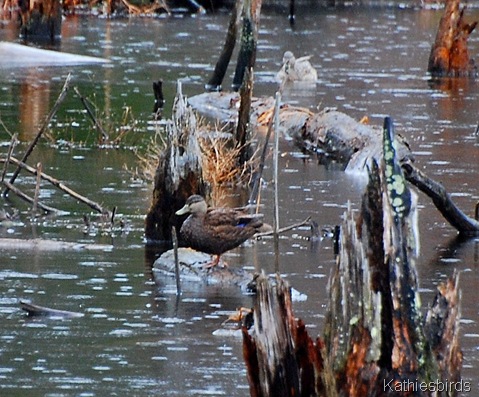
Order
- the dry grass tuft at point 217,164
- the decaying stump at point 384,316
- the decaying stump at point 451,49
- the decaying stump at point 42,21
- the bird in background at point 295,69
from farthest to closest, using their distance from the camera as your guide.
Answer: the decaying stump at point 42,21 < the decaying stump at point 451,49 < the bird in background at point 295,69 < the dry grass tuft at point 217,164 < the decaying stump at point 384,316

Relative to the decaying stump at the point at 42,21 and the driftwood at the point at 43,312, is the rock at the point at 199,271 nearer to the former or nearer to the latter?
the driftwood at the point at 43,312

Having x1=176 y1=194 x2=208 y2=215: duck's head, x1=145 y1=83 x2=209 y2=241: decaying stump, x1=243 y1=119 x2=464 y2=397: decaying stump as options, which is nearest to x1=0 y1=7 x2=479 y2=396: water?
x1=145 y1=83 x2=209 y2=241: decaying stump

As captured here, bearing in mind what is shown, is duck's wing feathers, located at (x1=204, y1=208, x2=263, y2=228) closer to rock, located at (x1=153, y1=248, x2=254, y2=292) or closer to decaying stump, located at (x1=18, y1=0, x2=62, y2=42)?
rock, located at (x1=153, y1=248, x2=254, y2=292)

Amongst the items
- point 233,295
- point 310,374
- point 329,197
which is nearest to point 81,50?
point 329,197

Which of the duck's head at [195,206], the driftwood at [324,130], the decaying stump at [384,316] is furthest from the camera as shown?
the driftwood at [324,130]

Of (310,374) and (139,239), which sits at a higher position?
(310,374)

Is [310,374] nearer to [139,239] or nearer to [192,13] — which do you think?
[139,239]

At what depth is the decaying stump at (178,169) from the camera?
1289 centimetres

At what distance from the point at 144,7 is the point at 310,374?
4371 centimetres

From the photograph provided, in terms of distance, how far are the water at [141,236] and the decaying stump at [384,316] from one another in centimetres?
173

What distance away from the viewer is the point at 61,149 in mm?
19453

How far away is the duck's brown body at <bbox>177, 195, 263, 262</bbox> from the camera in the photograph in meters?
11.3

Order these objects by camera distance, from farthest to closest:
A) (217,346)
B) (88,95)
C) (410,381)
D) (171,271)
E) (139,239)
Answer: (88,95) < (139,239) < (171,271) < (217,346) < (410,381)

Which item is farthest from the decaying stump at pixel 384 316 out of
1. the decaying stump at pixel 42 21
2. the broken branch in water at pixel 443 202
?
the decaying stump at pixel 42 21
